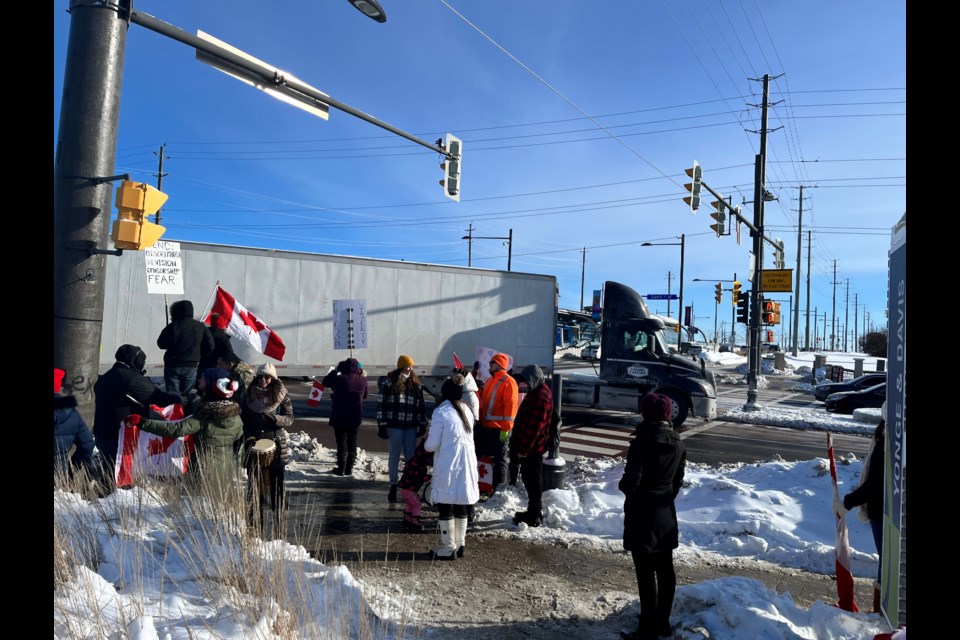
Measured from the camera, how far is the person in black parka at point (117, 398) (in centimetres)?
605

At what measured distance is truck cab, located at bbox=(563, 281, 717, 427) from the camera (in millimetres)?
14836

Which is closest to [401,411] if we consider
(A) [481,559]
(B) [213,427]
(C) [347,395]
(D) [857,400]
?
(C) [347,395]

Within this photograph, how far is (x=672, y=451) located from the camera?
13.8 feet

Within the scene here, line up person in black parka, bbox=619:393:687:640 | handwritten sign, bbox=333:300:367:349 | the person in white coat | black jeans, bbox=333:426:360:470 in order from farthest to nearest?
1. handwritten sign, bbox=333:300:367:349
2. black jeans, bbox=333:426:360:470
3. the person in white coat
4. person in black parka, bbox=619:393:687:640

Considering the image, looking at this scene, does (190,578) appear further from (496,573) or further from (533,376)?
(533,376)

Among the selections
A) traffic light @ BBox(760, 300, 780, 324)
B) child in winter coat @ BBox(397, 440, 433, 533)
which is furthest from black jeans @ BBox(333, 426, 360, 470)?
traffic light @ BBox(760, 300, 780, 324)

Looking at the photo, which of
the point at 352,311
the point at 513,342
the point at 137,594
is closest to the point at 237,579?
the point at 137,594

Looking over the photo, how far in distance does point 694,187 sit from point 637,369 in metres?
4.81

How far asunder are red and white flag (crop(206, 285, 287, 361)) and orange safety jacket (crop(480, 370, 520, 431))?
541 centimetres

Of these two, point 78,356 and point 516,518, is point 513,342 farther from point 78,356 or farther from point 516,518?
point 78,356

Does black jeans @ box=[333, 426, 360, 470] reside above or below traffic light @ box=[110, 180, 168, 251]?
below

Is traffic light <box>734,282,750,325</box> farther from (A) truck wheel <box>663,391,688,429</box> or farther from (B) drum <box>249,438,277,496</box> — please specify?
(B) drum <box>249,438,277,496</box>

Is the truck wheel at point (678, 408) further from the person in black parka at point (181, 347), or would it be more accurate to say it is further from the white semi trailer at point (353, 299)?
the person in black parka at point (181, 347)
